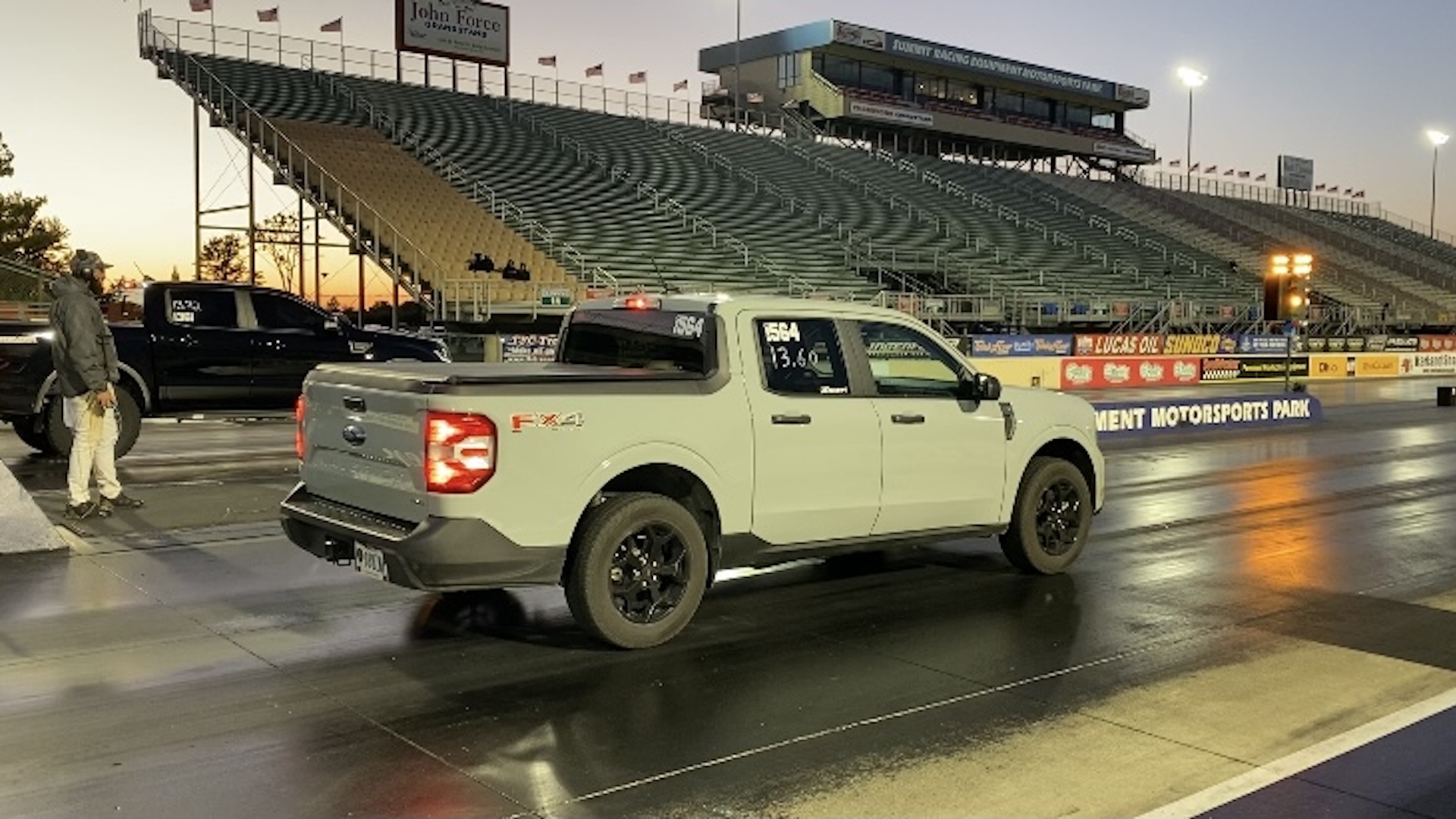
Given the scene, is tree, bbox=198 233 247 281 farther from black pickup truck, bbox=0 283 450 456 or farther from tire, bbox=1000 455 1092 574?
tire, bbox=1000 455 1092 574

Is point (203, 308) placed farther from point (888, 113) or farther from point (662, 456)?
point (888, 113)

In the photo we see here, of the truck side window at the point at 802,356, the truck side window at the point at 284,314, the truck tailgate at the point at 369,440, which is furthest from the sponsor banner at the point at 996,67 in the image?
the truck tailgate at the point at 369,440

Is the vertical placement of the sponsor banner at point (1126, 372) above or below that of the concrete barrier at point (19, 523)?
above

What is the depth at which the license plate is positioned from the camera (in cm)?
603

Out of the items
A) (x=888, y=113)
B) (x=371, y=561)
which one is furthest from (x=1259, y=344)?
(x=371, y=561)

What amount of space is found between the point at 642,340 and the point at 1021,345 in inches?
1055

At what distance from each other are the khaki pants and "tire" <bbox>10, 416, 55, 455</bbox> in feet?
13.5

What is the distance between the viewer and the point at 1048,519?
28.8ft

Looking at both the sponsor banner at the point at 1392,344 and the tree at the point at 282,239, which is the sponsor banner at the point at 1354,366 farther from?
the tree at the point at 282,239

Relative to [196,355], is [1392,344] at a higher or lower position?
higher

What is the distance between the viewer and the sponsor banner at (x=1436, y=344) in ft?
156

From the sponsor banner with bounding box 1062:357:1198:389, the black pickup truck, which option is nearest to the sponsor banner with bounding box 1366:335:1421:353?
the sponsor banner with bounding box 1062:357:1198:389

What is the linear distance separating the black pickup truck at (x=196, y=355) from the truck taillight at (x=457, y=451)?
8776mm

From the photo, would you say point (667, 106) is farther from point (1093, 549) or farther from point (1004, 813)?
point (1004, 813)
